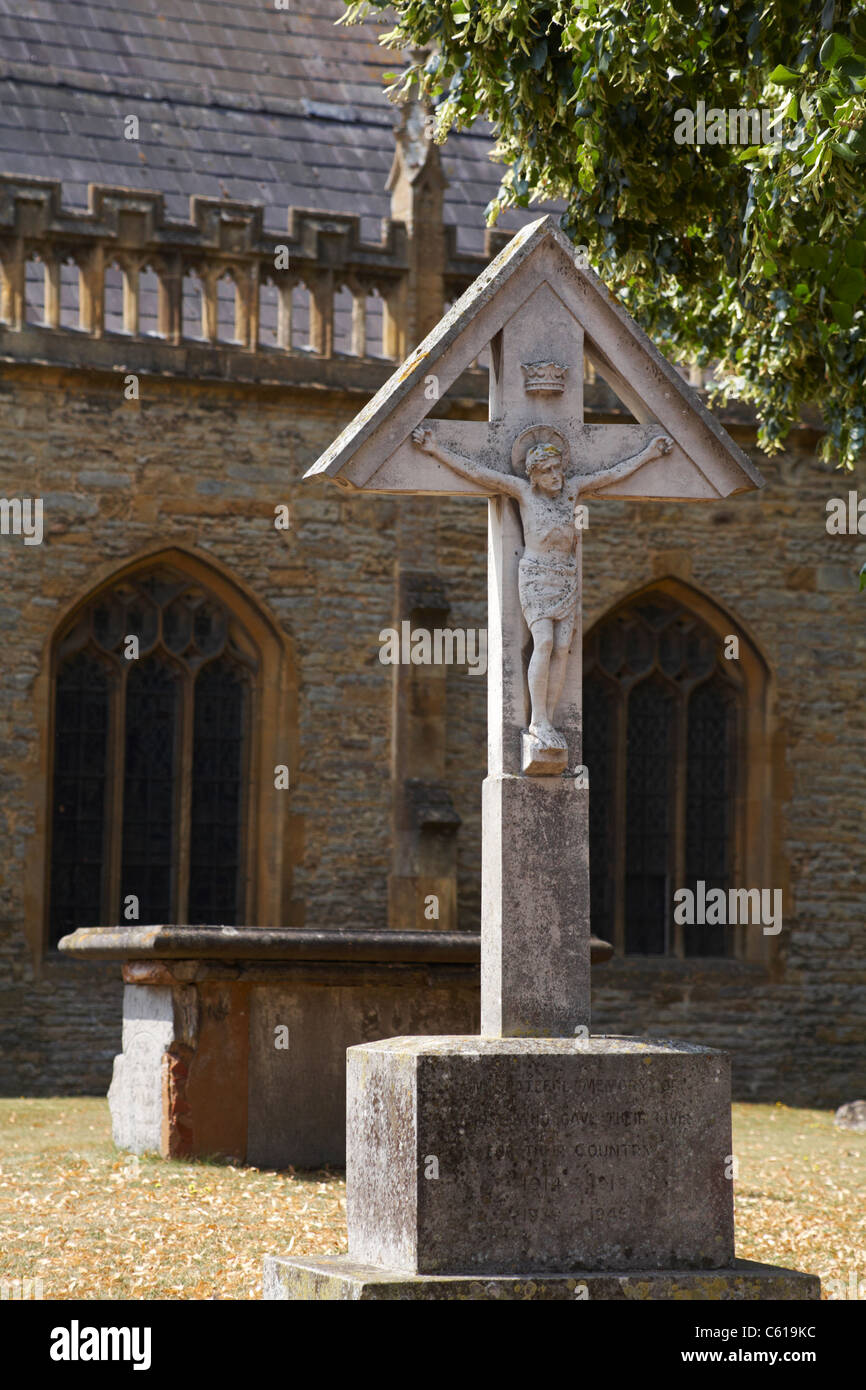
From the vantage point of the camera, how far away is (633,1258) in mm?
4918

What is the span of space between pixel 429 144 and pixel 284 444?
3.22 m

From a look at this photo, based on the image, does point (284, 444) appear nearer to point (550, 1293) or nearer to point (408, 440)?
point (408, 440)

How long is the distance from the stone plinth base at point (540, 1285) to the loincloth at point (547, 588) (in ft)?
5.91

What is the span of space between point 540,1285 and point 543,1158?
1.04 feet

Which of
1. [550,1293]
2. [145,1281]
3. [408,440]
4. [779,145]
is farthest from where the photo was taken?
[779,145]

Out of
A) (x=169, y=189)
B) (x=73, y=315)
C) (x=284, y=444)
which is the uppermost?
(x=169, y=189)

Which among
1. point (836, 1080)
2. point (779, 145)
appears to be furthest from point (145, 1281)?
point (836, 1080)

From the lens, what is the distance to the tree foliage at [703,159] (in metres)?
6.85

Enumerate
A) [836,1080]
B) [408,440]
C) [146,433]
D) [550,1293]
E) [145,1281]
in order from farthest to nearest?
1. [836,1080]
2. [146,433]
3. [145,1281]
4. [408,440]
5. [550,1293]

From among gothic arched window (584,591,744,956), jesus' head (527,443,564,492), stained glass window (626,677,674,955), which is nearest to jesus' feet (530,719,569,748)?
jesus' head (527,443,564,492)

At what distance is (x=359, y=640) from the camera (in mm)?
15742

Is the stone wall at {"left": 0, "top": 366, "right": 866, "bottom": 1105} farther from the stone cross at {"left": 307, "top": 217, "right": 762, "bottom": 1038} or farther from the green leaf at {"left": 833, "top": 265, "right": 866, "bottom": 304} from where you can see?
the stone cross at {"left": 307, "top": 217, "right": 762, "bottom": 1038}

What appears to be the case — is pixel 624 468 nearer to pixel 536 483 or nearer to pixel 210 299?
pixel 536 483

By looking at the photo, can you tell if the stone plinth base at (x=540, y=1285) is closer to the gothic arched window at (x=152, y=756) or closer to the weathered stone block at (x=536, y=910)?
the weathered stone block at (x=536, y=910)
